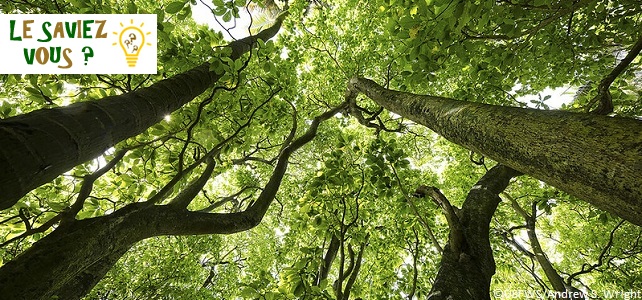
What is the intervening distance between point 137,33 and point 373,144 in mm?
3133

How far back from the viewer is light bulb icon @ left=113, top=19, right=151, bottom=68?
3.45m

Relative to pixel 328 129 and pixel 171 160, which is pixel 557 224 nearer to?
pixel 328 129

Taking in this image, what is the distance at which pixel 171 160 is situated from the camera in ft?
12.1

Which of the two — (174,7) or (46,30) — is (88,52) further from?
(174,7)

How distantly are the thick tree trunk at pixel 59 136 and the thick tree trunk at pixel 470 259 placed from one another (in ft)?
8.03

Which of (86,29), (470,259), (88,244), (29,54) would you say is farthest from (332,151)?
(29,54)

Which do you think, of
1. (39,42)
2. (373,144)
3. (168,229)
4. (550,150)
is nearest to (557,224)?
(373,144)

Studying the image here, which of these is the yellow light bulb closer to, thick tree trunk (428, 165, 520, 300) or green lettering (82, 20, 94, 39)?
green lettering (82, 20, 94, 39)

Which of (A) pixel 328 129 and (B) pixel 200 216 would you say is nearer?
(B) pixel 200 216

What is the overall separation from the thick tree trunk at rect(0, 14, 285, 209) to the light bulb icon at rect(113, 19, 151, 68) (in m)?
1.64

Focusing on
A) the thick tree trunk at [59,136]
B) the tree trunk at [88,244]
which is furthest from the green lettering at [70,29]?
the tree trunk at [88,244]

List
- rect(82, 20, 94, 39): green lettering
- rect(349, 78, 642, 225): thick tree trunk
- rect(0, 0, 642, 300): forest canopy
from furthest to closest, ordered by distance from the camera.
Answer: rect(82, 20, 94, 39): green lettering, rect(0, 0, 642, 300): forest canopy, rect(349, 78, 642, 225): thick tree trunk

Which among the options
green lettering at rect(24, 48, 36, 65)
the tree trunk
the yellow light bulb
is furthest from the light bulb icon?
the tree trunk

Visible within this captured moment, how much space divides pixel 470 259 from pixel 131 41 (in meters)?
4.36
